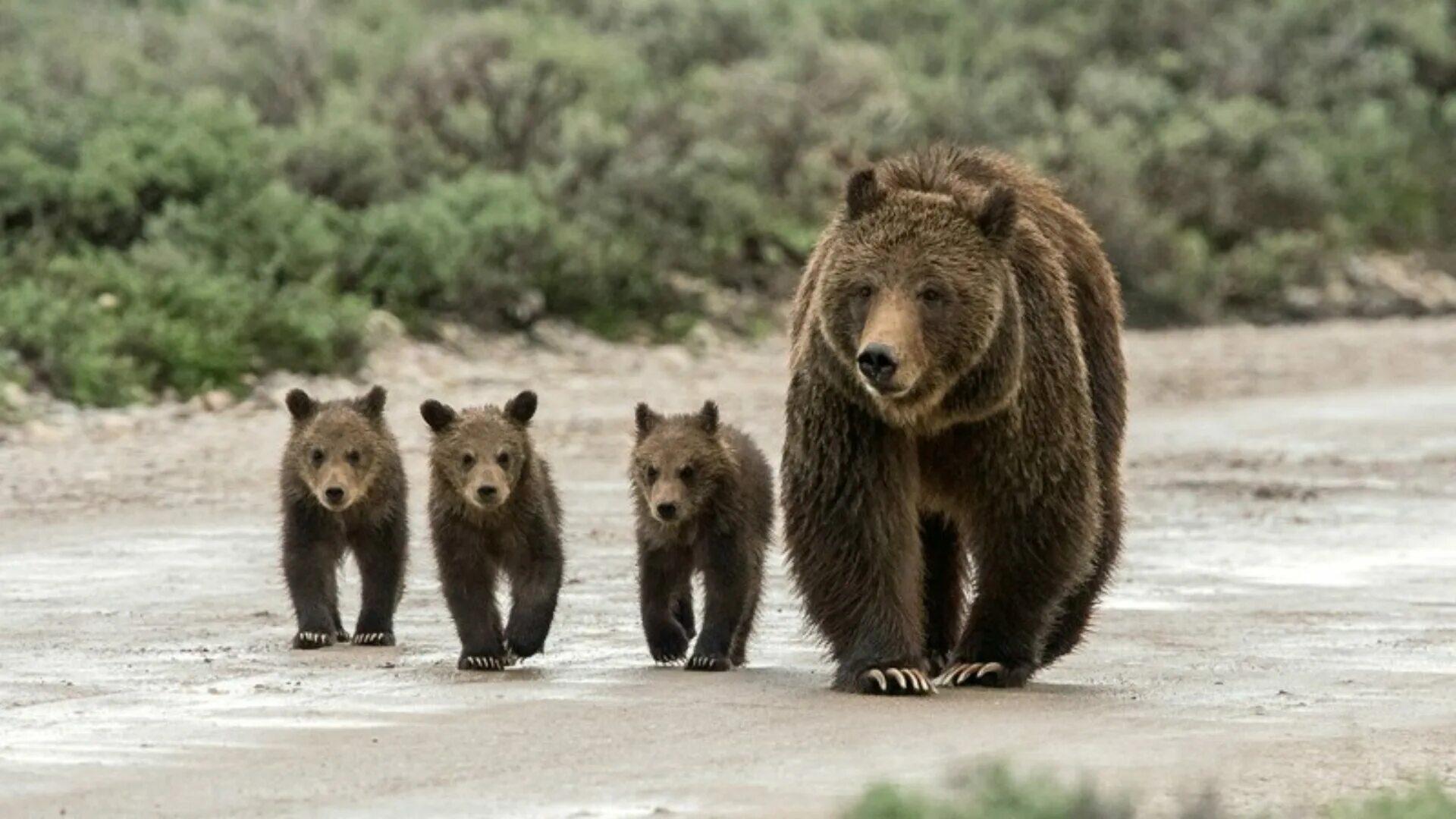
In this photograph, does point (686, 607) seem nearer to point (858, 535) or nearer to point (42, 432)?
point (858, 535)

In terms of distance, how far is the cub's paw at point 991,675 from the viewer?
10148 millimetres

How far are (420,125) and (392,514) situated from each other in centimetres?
1740

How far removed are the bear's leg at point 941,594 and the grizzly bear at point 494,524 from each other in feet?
4.25

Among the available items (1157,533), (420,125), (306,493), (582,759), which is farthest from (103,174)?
(582,759)

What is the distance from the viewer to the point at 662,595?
11008 millimetres

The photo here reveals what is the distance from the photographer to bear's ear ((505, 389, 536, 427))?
36.5 ft

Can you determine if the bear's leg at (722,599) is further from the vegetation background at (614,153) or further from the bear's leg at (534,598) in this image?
the vegetation background at (614,153)

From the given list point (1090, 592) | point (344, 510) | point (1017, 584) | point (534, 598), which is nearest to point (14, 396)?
point (344, 510)

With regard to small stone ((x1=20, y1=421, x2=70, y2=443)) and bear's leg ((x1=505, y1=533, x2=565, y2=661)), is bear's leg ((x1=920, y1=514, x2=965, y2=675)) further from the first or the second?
small stone ((x1=20, y1=421, x2=70, y2=443))

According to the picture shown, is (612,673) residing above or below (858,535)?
below

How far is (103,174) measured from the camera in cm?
2339

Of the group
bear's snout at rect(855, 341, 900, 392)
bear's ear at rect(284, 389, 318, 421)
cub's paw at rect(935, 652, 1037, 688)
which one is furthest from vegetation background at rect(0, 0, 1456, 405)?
bear's snout at rect(855, 341, 900, 392)

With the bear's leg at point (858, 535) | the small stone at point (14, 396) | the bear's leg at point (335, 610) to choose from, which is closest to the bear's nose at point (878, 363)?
the bear's leg at point (858, 535)

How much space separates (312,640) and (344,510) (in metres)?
0.69
